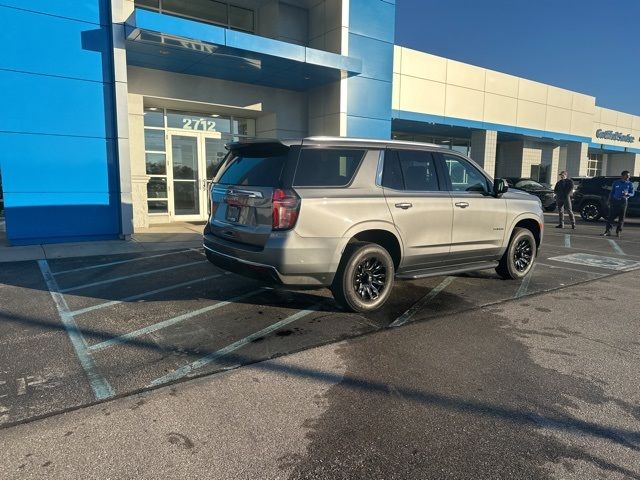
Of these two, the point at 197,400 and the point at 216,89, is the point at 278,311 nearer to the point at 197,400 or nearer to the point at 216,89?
the point at 197,400

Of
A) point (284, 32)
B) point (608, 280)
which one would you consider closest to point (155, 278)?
point (608, 280)

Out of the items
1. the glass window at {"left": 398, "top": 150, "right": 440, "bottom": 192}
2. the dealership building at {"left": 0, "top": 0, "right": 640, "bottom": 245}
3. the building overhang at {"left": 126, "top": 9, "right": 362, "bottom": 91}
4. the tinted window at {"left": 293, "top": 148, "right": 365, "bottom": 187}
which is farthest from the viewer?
the building overhang at {"left": 126, "top": 9, "right": 362, "bottom": 91}

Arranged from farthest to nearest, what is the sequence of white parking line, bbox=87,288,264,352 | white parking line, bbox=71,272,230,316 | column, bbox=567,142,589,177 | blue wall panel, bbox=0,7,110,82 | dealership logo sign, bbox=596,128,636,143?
dealership logo sign, bbox=596,128,636,143, column, bbox=567,142,589,177, blue wall panel, bbox=0,7,110,82, white parking line, bbox=71,272,230,316, white parking line, bbox=87,288,264,352

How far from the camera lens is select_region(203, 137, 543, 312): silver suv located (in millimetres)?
4480

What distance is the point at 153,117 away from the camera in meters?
12.7

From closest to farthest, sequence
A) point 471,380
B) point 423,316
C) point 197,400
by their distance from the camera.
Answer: point 197,400 → point 471,380 → point 423,316

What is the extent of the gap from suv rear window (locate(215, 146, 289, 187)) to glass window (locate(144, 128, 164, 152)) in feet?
27.1

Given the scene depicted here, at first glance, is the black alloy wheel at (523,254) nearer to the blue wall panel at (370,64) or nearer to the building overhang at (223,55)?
the building overhang at (223,55)

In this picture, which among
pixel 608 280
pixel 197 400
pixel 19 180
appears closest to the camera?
pixel 197 400

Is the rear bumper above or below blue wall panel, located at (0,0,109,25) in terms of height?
below

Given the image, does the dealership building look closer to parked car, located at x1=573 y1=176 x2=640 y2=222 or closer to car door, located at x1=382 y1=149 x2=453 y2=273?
parked car, located at x1=573 y1=176 x2=640 y2=222

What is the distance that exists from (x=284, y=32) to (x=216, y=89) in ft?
8.90

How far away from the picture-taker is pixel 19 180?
354 inches

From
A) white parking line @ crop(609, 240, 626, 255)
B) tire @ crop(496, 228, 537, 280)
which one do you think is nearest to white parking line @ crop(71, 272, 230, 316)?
tire @ crop(496, 228, 537, 280)
